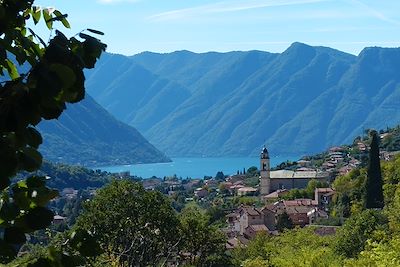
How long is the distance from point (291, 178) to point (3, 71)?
279ft

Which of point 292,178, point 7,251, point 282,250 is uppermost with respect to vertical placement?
point 292,178

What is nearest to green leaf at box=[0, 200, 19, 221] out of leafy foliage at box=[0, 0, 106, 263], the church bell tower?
leafy foliage at box=[0, 0, 106, 263]

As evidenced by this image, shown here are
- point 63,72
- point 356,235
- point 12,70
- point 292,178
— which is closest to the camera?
point 63,72

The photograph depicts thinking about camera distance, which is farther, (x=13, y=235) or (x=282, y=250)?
(x=282, y=250)

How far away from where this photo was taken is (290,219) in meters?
55.1

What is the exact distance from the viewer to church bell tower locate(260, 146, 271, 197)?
77.3 m

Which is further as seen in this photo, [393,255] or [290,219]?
[290,219]

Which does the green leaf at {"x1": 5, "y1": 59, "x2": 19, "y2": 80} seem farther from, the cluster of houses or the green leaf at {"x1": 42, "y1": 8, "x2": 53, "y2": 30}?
the cluster of houses

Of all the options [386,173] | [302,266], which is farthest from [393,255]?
[386,173]

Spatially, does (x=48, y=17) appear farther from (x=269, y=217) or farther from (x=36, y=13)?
(x=269, y=217)

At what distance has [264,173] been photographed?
257ft

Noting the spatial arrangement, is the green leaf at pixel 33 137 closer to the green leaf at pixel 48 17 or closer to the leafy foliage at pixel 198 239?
the green leaf at pixel 48 17

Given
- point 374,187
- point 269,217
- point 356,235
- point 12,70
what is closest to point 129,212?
point 356,235

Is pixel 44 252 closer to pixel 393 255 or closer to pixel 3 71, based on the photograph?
pixel 3 71
